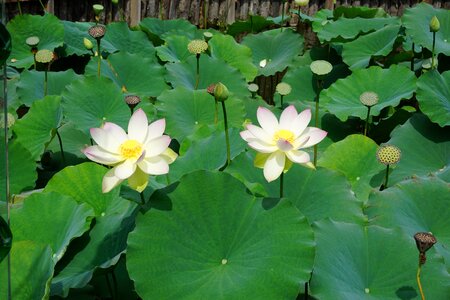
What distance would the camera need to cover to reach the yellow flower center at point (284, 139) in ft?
4.42

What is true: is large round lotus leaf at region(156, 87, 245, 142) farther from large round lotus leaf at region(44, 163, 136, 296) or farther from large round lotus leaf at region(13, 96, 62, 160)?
large round lotus leaf at region(44, 163, 136, 296)

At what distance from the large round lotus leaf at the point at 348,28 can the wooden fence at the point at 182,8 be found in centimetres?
182

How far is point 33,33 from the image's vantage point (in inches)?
134

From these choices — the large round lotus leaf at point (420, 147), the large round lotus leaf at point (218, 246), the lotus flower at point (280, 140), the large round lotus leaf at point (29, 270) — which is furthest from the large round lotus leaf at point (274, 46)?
the large round lotus leaf at point (29, 270)

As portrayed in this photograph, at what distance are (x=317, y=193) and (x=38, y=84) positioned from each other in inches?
60.9

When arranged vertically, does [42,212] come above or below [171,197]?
below

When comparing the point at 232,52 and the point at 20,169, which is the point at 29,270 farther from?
the point at 232,52

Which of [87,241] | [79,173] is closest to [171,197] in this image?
[87,241]

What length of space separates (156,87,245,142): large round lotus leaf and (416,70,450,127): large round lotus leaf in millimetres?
616

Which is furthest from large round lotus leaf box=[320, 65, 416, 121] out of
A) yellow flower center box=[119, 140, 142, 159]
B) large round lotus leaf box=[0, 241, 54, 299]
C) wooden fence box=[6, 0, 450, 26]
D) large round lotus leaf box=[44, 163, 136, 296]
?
wooden fence box=[6, 0, 450, 26]

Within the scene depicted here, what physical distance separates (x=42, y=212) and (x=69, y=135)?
0.92 meters

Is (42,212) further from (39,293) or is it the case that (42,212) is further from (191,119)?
(191,119)

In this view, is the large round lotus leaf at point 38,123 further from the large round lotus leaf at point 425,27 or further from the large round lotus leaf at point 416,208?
the large round lotus leaf at point 425,27

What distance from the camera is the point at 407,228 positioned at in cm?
161
